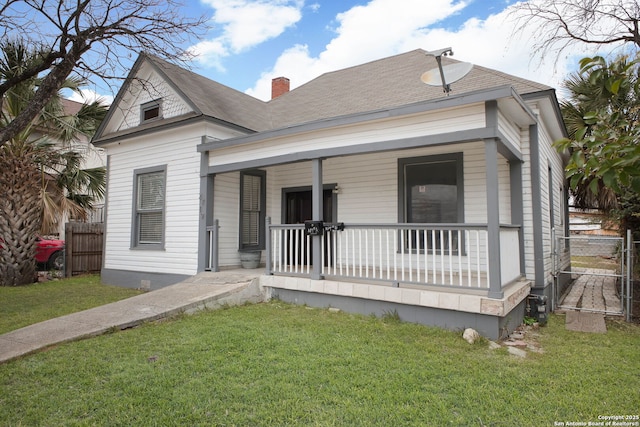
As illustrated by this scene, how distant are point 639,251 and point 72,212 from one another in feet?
51.3

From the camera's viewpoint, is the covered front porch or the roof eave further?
the covered front porch

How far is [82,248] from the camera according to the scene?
1122 cm

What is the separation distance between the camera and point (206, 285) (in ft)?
22.4

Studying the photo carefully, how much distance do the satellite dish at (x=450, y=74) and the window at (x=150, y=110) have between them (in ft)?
20.9

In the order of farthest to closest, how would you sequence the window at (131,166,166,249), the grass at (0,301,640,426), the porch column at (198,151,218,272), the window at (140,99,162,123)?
the window at (140,99,162,123), the window at (131,166,166,249), the porch column at (198,151,218,272), the grass at (0,301,640,426)

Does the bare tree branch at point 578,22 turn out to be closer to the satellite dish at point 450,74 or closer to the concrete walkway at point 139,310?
the satellite dish at point 450,74

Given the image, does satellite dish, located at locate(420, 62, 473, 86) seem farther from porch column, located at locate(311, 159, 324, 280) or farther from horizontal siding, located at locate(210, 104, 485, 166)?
porch column, located at locate(311, 159, 324, 280)

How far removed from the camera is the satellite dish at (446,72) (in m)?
5.87

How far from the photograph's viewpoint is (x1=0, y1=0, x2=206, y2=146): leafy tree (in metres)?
5.29

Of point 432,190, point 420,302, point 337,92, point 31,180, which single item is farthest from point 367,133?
point 31,180

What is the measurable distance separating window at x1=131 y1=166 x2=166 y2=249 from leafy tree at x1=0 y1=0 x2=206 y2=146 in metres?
3.13

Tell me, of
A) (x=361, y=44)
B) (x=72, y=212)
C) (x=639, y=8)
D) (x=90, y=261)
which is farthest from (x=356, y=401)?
(x=361, y=44)

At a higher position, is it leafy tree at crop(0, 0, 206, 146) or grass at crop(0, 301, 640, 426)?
leafy tree at crop(0, 0, 206, 146)

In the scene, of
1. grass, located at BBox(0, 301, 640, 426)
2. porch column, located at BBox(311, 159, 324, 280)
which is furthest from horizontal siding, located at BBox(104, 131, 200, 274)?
grass, located at BBox(0, 301, 640, 426)
